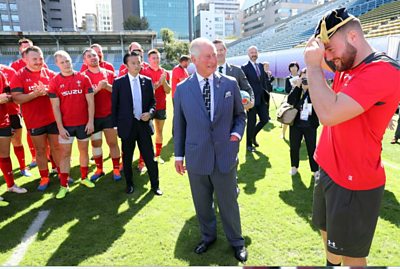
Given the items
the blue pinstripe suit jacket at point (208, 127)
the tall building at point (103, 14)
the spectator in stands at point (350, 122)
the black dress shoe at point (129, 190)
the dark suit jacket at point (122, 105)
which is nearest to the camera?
the spectator in stands at point (350, 122)

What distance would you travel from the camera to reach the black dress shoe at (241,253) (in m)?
2.89

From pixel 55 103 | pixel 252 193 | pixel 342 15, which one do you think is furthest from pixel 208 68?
pixel 55 103

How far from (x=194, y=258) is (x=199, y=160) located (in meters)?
1.05

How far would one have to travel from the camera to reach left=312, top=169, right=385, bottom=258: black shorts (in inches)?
70.4

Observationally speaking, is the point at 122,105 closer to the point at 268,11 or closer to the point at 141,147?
the point at 141,147

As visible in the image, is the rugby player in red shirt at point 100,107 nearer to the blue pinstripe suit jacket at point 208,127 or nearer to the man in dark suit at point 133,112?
the man in dark suit at point 133,112

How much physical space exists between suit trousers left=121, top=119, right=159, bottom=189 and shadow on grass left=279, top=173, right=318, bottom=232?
76.8 inches

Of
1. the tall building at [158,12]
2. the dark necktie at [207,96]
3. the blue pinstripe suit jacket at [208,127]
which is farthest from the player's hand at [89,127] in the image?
the tall building at [158,12]

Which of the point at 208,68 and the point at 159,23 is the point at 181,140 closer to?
the point at 208,68

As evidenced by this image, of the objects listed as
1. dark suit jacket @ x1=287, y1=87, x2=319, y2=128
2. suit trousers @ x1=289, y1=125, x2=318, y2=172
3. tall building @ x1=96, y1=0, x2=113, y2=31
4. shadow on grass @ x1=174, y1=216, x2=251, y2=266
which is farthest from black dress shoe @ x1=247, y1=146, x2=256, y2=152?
tall building @ x1=96, y1=0, x2=113, y2=31

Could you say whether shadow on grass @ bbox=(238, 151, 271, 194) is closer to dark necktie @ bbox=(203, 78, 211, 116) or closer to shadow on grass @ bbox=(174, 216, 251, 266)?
shadow on grass @ bbox=(174, 216, 251, 266)

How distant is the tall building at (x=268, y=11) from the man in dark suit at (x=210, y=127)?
6447cm

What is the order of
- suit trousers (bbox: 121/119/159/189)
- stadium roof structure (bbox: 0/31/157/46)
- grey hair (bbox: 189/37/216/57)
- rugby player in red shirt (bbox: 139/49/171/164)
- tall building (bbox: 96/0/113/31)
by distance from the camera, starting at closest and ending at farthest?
grey hair (bbox: 189/37/216/57)
suit trousers (bbox: 121/119/159/189)
rugby player in red shirt (bbox: 139/49/171/164)
stadium roof structure (bbox: 0/31/157/46)
tall building (bbox: 96/0/113/31)

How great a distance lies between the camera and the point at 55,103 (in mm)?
4227
